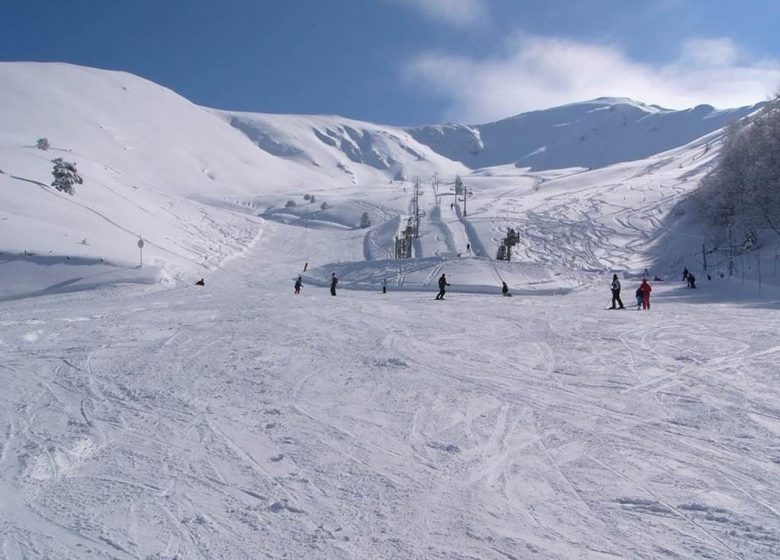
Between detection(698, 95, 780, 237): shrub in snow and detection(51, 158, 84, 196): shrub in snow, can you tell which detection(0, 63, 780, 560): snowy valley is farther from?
detection(51, 158, 84, 196): shrub in snow

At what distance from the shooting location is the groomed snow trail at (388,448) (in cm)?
419

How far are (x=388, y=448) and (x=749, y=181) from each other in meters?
46.2

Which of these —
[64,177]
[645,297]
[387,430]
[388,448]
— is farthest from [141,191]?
[388,448]

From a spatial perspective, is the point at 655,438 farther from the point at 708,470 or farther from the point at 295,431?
the point at 295,431

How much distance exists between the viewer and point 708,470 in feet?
17.3

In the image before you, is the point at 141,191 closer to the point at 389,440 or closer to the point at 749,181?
the point at 749,181

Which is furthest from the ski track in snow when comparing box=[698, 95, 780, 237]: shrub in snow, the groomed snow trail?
box=[698, 95, 780, 237]: shrub in snow

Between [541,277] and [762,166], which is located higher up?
[762,166]

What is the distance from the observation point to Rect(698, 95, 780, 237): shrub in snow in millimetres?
39625

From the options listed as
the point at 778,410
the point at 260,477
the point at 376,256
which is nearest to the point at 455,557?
the point at 260,477

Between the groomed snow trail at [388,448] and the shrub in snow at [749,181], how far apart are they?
34.1 m

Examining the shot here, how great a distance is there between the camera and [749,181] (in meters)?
41.8

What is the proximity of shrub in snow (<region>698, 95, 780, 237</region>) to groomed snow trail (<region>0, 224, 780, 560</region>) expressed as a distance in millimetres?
34144

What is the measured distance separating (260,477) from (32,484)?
2.04 m
